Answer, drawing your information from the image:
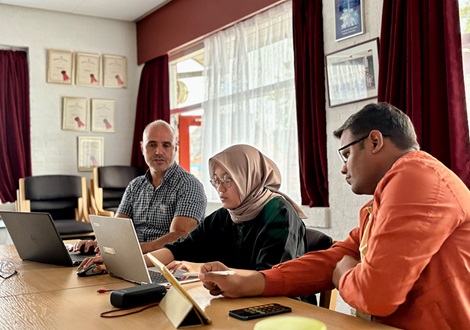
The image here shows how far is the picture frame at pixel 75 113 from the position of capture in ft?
19.5

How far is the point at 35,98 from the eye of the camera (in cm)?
581

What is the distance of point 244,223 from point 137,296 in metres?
0.73

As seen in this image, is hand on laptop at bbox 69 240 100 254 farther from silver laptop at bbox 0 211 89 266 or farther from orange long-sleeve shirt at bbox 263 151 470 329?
orange long-sleeve shirt at bbox 263 151 470 329

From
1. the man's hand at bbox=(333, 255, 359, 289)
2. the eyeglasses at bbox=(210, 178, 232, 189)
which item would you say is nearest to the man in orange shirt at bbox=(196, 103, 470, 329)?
the man's hand at bbox=(333, 255, 359, 289)

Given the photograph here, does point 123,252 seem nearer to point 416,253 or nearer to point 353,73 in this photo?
point 416,253

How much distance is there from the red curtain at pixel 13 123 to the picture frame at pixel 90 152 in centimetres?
55

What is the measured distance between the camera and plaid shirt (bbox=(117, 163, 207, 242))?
2932 millimetres

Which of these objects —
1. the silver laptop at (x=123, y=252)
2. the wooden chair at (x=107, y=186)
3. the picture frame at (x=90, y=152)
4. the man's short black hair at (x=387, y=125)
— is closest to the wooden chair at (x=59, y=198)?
the wooden chair at (x=107, y=186)

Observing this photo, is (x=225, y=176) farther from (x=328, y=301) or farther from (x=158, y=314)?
(x=158, y=314)

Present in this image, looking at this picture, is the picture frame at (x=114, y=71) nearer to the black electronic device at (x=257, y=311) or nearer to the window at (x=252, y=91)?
the window at (x=252, y=91)

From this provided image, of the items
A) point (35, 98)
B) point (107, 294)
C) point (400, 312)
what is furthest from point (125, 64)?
point (400, 312)

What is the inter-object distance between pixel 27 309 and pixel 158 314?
1.31 feet

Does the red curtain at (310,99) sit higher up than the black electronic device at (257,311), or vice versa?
the red curtain at (310,99)

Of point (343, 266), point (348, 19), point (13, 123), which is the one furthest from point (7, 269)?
point (13, 123)
